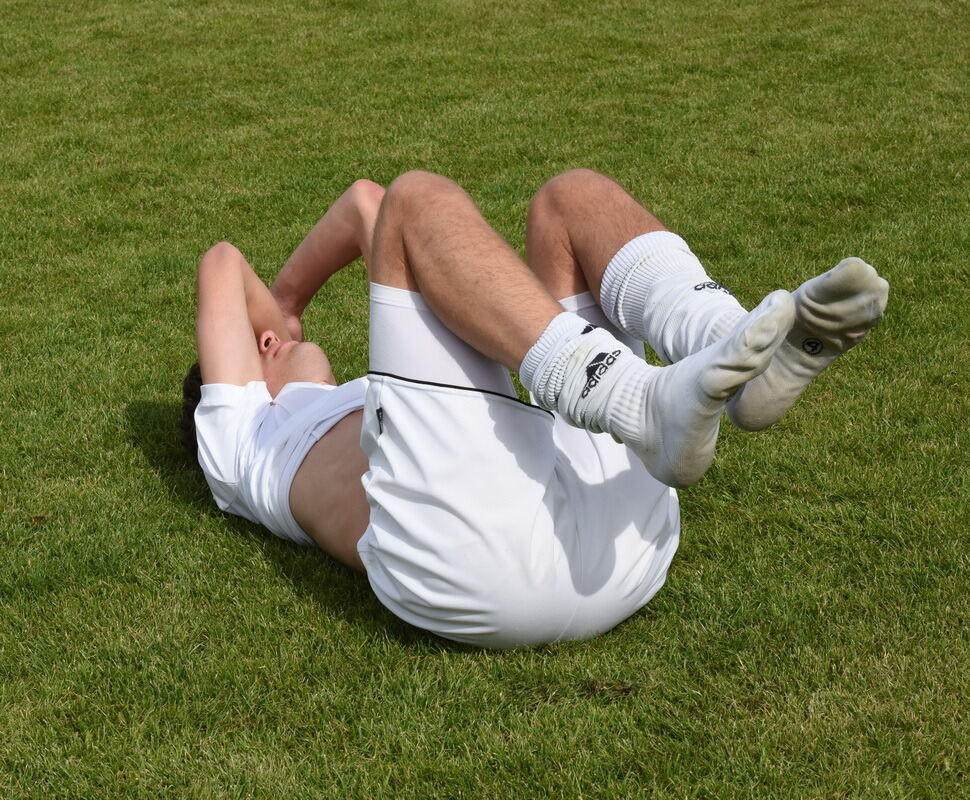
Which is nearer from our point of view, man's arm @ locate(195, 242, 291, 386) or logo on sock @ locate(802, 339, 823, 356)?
logo on sock @ locate(802, 339, 823, 356)

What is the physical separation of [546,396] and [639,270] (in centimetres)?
49

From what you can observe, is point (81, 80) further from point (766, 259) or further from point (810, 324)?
point (810, 324)

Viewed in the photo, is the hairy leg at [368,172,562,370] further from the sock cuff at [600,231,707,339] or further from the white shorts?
the sock cuff at [600,231,707,339]

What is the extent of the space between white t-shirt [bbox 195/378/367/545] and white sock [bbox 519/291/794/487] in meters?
1.00

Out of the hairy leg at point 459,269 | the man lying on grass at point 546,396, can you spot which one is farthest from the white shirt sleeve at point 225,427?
the hairy leg at point 459,269

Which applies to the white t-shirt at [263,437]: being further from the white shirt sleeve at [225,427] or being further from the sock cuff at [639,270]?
the sock cuff at [639,270]

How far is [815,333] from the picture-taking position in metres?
2.34

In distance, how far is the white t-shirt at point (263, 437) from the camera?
3307 mm

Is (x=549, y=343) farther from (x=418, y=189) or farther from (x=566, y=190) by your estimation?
(x=566, y=190)

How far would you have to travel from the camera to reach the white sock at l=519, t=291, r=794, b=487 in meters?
2.14

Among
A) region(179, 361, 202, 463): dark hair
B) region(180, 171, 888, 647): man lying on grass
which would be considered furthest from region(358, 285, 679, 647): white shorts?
region(179, 361, 202, 463): dark hair

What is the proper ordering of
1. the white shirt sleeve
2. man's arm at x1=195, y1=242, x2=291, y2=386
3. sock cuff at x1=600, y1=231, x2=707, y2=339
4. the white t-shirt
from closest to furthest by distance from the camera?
1. sock cuff at x1=600, y1=231, x2=707, y2=339
2. the white t-shirt
3. the white shirt sleeve
4. man's arm at x1=195, y1=242, x2=291, y2=386

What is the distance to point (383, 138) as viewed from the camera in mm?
8016

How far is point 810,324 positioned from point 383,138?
19.9ft
